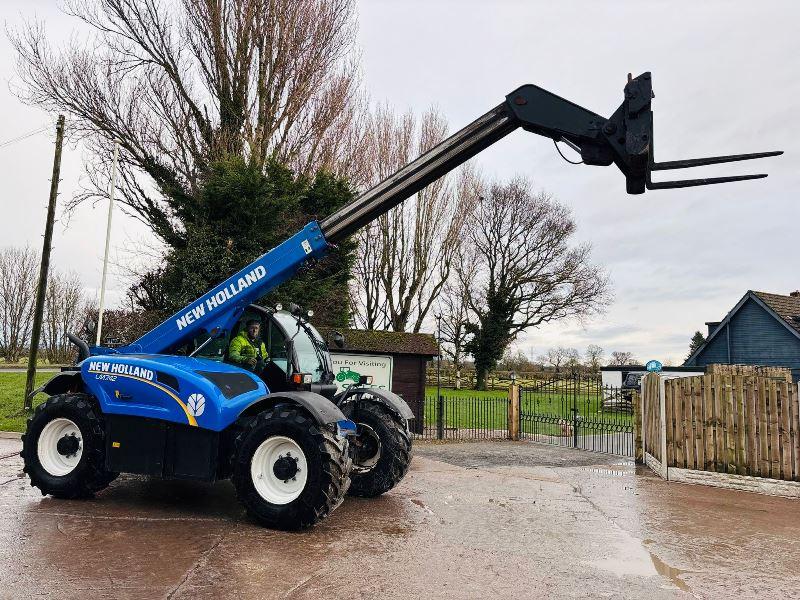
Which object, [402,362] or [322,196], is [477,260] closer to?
[322,196]

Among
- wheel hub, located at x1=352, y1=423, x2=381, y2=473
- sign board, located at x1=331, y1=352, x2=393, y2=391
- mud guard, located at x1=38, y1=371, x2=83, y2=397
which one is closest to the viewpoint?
mud guard, located at x1=38, y1=371, x2=83, y2=397

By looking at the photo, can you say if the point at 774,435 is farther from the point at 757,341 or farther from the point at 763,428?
the point at 757,341

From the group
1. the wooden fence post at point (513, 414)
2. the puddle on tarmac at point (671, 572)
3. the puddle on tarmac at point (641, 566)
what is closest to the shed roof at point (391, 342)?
the wooden fence post at point (513, 414)

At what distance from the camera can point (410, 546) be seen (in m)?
5.79

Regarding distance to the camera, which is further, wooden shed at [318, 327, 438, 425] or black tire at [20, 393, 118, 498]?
wooden shed at [318, 327, 438, 425]

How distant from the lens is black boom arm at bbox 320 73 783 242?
20.9 feet

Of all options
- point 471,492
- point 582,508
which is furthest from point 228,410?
point 582,508

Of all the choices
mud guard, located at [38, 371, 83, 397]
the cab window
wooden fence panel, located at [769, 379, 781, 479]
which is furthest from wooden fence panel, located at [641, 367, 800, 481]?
mud guard, located at [38, 371, 83, 397]

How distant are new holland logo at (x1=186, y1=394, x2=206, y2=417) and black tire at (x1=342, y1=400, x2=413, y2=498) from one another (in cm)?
216

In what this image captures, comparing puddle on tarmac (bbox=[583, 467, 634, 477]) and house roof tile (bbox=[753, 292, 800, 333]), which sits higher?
house roof tile (bbox=[753, 292, 800, 333])

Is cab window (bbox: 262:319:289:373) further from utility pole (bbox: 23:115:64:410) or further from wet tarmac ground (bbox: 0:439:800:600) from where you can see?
utility pole (bbox: 23:115:64:410)

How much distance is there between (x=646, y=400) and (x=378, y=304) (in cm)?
2354

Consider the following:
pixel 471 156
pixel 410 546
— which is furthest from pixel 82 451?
pixel 471 156

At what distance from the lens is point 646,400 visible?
495 inches
